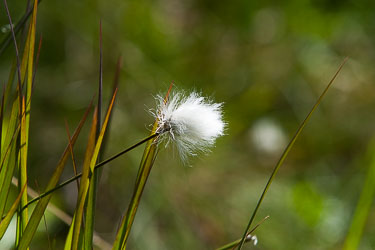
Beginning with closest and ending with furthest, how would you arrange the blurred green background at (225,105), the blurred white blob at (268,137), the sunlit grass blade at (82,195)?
1. the sunlit grass blade at (82,195)
2. the blurred green background at (225,105)
3. the blurred white blob at (268,137)

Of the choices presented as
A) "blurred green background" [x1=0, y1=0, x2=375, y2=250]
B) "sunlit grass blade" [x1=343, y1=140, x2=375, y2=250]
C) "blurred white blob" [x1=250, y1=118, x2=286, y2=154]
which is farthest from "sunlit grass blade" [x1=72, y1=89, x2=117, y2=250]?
"blurred white blob" [x1=250, y1=118, x2=286, y2=154]

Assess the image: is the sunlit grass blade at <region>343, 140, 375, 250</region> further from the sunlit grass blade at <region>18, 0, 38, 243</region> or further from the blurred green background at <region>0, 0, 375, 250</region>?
the blurred green background at <region>0, 0, 375, 250</region>

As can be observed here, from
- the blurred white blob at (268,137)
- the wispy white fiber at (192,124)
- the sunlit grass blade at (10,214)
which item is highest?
the blurred white blob at (268,137)

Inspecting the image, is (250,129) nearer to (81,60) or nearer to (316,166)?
(316,166)

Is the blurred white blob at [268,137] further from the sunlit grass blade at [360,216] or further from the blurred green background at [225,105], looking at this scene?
the sunlit grass blade at [360,216]

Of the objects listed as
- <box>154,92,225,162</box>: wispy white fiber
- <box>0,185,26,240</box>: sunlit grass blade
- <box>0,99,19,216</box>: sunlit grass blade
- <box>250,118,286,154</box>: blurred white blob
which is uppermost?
<box>250,118,286,154</box>: blurred white blob

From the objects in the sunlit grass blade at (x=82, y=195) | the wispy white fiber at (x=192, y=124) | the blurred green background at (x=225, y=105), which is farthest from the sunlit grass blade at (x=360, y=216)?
the blurred green background at (x=225, y=105)

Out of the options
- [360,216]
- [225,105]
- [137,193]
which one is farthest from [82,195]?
[225,105]
